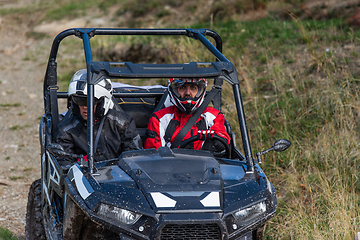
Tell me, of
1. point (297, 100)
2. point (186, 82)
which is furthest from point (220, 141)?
point (297, 100)

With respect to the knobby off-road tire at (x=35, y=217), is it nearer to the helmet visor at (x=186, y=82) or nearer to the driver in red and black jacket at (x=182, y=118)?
the driver in red and black jacket at (x=182, y=118)

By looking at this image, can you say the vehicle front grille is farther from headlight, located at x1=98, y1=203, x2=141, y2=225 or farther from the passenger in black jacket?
the passenger in black jacket

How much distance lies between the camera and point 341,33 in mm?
8195

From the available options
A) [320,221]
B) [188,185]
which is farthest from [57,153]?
[320,221]

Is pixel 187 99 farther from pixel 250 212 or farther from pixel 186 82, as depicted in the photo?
pixel 250 212

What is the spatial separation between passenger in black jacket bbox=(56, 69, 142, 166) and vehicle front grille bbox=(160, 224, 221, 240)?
52.1 inches

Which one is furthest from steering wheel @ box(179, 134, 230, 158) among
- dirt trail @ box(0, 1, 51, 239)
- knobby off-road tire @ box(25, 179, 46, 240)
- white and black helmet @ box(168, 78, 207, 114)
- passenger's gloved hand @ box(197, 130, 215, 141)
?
dirt trail @ box(0, 1, 51, 239)

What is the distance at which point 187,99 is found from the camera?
3869 millimetres

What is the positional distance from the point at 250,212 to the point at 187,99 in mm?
1470

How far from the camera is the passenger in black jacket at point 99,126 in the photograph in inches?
146

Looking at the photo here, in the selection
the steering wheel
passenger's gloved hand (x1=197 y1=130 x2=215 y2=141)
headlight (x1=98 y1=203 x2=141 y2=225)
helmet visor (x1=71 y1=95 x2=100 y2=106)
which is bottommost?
headlight (x1=98 y1=203 x2=141 y2=225)

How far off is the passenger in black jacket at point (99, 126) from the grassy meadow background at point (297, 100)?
5.86 ft

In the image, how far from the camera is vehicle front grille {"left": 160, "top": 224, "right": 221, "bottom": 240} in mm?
2500

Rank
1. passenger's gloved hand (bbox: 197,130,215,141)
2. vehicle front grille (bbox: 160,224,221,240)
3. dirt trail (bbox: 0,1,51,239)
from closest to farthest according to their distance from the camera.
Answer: vehicle front grille (bbox: 160,224,221,240) < passenger's gloved hand (bbox: 197,130,215,141) < dirt trail (bbox: 0,1,51,239)
